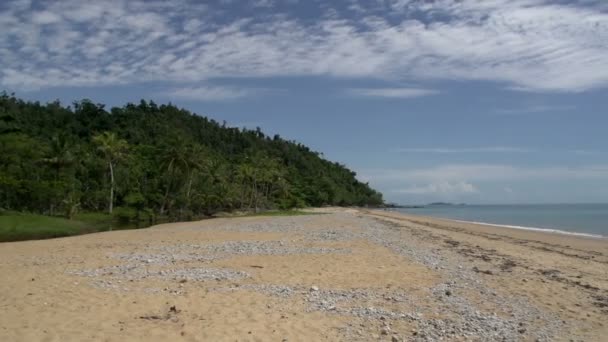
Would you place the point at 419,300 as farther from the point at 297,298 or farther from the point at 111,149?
the point at 111,149

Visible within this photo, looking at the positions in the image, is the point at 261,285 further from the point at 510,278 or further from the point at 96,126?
the point at 96,126

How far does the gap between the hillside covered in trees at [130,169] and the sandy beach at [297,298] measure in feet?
134

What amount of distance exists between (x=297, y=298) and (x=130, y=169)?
232 ft

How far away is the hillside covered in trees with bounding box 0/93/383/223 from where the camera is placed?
56094 mm

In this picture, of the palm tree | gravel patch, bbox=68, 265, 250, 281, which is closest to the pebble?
gravel patch, bbox=68, 265, 250, 281

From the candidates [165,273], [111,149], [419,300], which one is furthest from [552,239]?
[111,149]

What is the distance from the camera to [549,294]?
12.2 meters

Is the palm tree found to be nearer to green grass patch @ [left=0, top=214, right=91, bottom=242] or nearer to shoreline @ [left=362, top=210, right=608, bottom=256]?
green grass patch @ [left=0, top=214, right=91, bottom=242]

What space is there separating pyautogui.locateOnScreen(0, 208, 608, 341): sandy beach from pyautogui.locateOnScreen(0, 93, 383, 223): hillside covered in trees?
134 feet

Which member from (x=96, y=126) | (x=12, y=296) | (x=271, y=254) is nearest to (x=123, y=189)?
(x=96, y=126)

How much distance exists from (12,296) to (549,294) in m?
12.5

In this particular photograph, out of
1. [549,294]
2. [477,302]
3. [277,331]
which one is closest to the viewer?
[277,331]

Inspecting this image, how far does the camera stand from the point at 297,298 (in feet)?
36.5

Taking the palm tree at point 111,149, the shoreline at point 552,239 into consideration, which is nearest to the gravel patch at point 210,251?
the shoreline at point 552,239
